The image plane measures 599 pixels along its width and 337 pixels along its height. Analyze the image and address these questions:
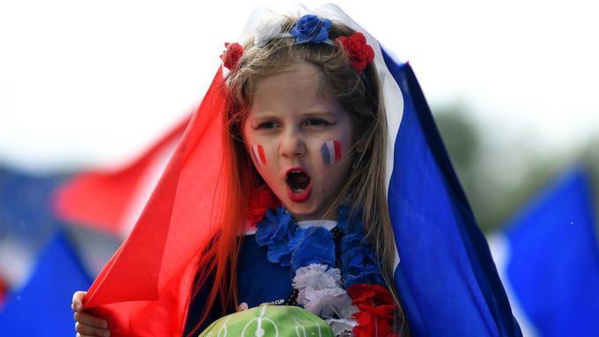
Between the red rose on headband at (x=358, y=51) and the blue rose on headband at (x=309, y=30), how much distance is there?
0.06 metres

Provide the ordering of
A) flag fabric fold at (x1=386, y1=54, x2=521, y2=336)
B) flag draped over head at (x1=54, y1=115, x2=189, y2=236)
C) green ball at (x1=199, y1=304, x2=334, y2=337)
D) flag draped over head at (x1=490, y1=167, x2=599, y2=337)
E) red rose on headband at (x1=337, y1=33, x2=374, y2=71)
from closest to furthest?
green ball at (x1=199, y1=304, x2=334, y2=337) < flag fabric fold at (x1=386, y1=54, x2=521, y2=336) < red rose on headband at (x1=337, y1=33, x2=374, y2=71) < flag draped over head at (x1=490, y1=167, x2=599, y2=337) < flag draped over head at (x1=54, y1=115, x2=189, y2=236)

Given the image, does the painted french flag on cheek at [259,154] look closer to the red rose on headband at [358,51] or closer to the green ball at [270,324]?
the red rose on headband at [358,51]

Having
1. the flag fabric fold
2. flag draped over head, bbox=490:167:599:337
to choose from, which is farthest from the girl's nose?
flag draped over head, bbox=490:167:599:337

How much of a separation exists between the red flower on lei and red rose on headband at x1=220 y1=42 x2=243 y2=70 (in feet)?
2.54

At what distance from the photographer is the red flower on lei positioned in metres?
3.41

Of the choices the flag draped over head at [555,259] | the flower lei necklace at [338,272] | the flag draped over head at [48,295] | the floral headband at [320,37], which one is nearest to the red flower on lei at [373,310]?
the flower lei necklace at [338,272]

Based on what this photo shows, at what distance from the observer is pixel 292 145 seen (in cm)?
349

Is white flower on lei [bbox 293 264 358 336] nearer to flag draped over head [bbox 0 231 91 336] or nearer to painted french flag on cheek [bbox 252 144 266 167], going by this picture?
painted french flag on cheek [bbox 252 144 266 167]

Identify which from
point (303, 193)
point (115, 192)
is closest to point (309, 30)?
point (303, 193)

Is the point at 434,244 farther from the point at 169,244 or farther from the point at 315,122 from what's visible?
the point at 169,244

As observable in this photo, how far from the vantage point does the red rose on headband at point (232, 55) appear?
372 centimetres

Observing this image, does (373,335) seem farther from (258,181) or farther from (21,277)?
(21,277)

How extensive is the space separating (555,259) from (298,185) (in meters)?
1.36

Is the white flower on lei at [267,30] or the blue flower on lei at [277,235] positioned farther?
the white flower on lei at [267,30]
